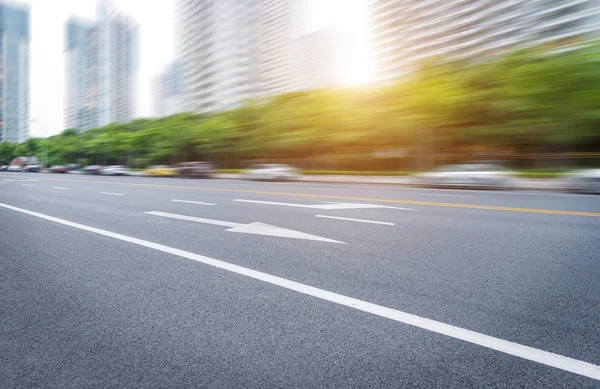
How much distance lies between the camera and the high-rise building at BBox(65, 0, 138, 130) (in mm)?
160125

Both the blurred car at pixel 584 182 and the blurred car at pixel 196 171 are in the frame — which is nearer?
the blurred car at pixel 584 182

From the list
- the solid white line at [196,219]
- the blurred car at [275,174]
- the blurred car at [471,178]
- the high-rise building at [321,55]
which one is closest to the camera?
the solid white line at [196,219]

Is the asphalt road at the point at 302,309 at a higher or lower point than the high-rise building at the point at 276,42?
lower

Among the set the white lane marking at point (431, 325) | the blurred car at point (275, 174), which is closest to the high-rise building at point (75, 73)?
the blurred car at point (275, 174)

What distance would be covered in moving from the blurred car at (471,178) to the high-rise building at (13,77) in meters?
163

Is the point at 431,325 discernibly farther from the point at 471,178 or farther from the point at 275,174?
the point at 275,174

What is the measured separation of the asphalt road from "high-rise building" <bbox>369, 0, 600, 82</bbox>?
53102mm

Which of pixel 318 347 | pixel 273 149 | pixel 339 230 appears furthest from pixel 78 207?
pixel 273 149

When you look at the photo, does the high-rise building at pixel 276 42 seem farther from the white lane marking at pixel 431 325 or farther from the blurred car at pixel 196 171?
the white lane marking at pixel 431 325

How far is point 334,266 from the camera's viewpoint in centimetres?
407

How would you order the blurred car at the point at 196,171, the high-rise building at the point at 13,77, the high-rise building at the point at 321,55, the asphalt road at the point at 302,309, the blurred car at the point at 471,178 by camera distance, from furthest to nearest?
the high-rise building at the point at 321,55 < the high-rise building at the point at 13,77 < the blurred car at the point at 196,171 < the blurred car at the point at 471,178 < the asphalt road at the point at 302,309

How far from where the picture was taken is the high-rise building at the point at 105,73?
16012cm

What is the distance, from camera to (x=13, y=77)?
143250 mm

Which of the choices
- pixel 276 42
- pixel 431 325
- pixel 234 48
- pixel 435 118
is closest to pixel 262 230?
pixel 431 325
